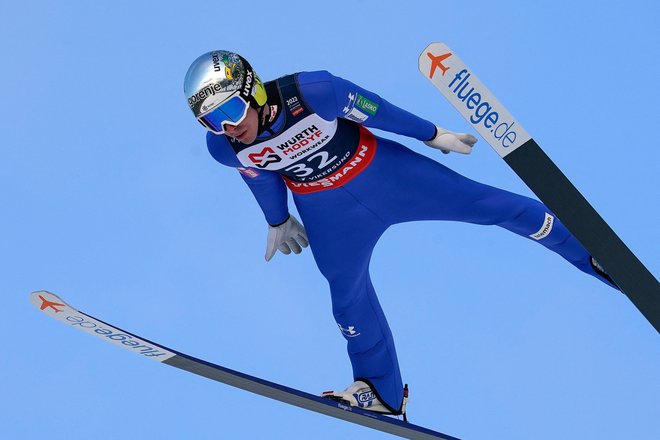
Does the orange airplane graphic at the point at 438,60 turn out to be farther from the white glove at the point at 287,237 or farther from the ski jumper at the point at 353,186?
the white glove at the point at 287,237

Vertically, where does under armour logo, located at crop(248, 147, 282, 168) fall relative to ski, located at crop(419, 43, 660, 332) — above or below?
above

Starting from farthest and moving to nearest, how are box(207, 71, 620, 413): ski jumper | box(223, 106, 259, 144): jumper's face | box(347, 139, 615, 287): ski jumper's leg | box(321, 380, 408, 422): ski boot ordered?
box(321, 380, 408, 422): ski boot
box(347, 139, 615, 287): ski jumper's leg
box(207, 71, 620, 413): ski jumper
box(223, 106, 259, 144): jumper's face

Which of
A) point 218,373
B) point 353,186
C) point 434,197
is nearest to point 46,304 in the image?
point 218,373

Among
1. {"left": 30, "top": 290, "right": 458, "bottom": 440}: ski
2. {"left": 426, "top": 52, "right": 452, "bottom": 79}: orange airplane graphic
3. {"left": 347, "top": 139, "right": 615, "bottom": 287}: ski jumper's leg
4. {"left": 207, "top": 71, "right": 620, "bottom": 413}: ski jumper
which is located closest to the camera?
{"left": 426, "top": 52, "right": 452, "bottom": 79}: orange airplane graphic

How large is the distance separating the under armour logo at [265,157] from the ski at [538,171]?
0.75 m

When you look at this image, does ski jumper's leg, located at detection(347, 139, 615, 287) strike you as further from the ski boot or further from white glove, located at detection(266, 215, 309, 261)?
the ski boot

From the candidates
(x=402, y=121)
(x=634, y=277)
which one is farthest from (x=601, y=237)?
(x=402, y=121)

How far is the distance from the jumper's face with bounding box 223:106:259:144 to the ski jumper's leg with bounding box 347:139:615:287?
1.57 ft

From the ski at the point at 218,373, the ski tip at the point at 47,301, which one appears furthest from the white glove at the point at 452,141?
the ski tip at the point at 47,301

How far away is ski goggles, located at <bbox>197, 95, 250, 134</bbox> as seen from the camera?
390 centimetres

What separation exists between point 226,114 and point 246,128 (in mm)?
124

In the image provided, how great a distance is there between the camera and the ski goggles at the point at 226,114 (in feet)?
12.8

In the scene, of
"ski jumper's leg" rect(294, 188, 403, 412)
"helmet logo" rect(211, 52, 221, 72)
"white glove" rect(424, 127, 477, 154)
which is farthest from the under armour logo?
"white glove" rect(424, 127, 477, 154)

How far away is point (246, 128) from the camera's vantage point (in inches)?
158
